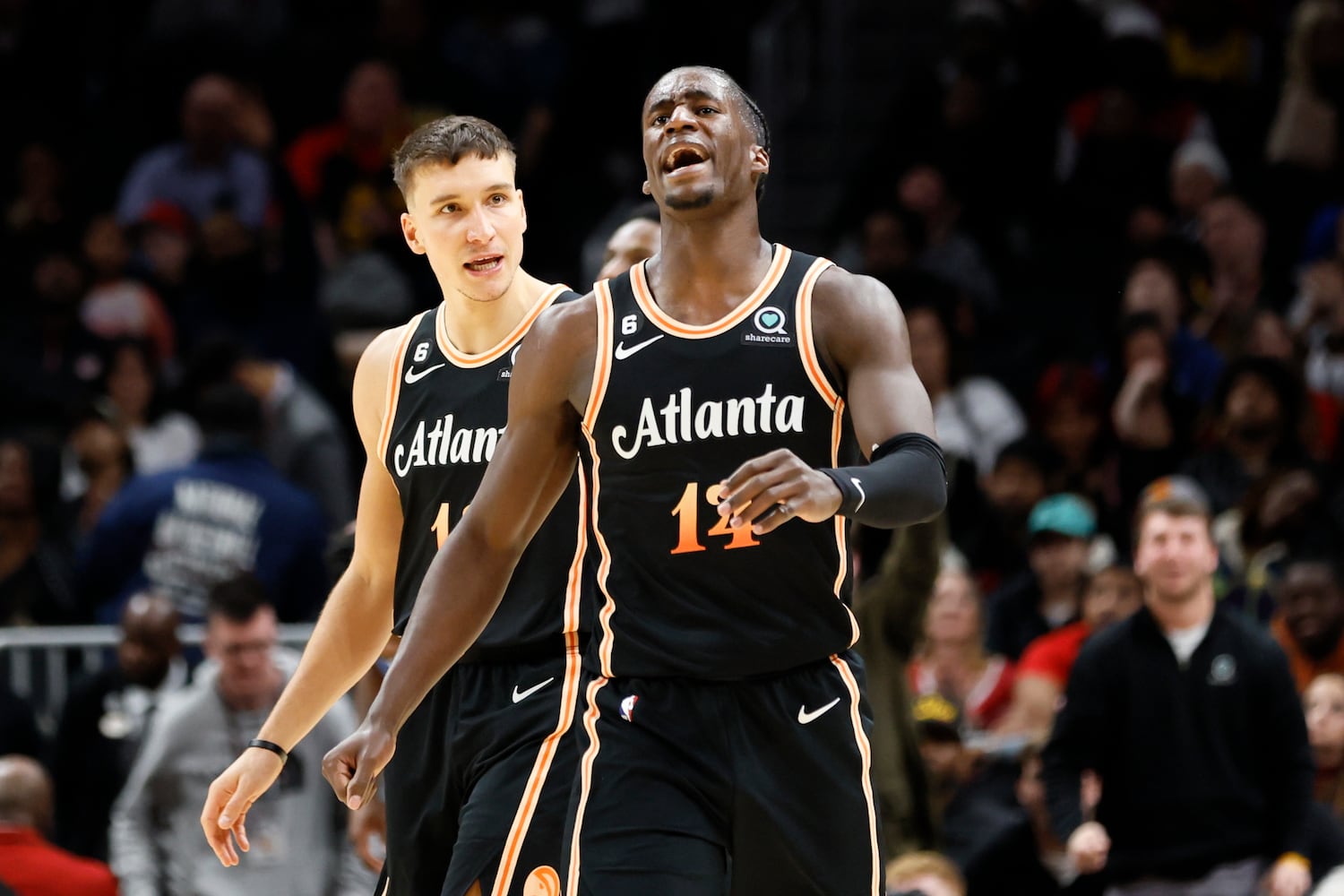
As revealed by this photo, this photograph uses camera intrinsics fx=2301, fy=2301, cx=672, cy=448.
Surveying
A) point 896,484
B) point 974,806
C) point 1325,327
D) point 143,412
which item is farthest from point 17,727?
point 1325,327

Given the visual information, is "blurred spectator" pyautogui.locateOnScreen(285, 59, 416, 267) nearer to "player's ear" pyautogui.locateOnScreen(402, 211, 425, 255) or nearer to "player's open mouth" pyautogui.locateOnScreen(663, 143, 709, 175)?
"player's ear" pyautogui.locateOnScreen(402, 211, 425, 255)

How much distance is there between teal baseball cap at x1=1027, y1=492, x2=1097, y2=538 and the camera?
10102mm

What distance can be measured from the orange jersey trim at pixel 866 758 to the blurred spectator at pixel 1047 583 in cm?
558

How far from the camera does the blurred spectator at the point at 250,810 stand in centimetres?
850

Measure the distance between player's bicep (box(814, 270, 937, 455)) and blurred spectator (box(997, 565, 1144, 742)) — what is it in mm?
4990

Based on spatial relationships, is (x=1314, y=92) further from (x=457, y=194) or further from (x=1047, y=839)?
(x=457, y=194)

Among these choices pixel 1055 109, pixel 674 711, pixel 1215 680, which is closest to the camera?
pixel 674 711

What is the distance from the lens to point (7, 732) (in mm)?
9352

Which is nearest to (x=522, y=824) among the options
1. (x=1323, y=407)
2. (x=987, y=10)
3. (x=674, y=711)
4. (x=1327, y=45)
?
(x=674, y=711)

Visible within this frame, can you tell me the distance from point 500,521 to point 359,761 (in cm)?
58

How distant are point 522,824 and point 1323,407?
7.08 metres

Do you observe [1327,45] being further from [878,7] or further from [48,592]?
[48,592]

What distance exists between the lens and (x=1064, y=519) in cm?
1013

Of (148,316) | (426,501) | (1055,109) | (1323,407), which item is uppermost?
(1055,109)
